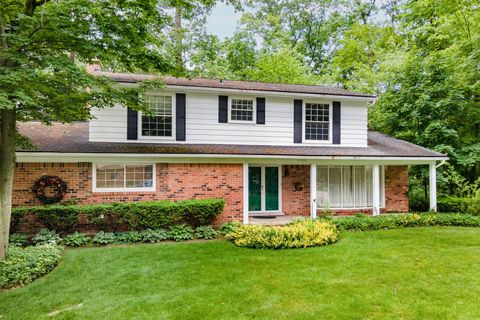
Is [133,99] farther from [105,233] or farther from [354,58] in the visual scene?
[354,58]

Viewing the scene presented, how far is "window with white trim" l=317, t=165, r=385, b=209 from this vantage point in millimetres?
12688

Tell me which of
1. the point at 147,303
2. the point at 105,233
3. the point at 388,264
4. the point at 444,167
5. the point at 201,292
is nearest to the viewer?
the point at 147,303

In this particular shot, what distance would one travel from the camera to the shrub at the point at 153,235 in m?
8.75

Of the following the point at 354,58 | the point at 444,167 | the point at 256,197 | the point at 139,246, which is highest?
the point at 354,58

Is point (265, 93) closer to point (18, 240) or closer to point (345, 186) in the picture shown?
point (345, 186)

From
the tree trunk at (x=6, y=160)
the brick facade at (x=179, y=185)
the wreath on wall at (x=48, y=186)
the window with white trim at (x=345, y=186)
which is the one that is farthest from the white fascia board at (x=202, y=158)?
the tree trunk at (x=6, y=160)

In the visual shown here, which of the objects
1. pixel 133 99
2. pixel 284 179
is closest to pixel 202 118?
pixel 133 99

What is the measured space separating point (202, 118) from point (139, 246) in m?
5.19

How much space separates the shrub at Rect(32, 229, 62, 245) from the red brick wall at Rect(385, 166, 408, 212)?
12369mm

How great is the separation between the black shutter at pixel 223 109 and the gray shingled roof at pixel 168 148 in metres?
1.02

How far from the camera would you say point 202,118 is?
1132 cm

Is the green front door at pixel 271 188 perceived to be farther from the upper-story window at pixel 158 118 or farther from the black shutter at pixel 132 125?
the black shutter at pixel 132 125

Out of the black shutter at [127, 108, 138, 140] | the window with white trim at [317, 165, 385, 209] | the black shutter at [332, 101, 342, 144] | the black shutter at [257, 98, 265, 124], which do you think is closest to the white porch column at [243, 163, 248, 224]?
the black shutter at [257, 98, 265, 124]

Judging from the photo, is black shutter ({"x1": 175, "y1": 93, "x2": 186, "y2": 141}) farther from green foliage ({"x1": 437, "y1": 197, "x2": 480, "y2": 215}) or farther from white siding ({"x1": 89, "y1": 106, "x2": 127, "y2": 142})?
green foliage ({"x1": 437, "y1": 197, "x2": 480, "y2": 215})
